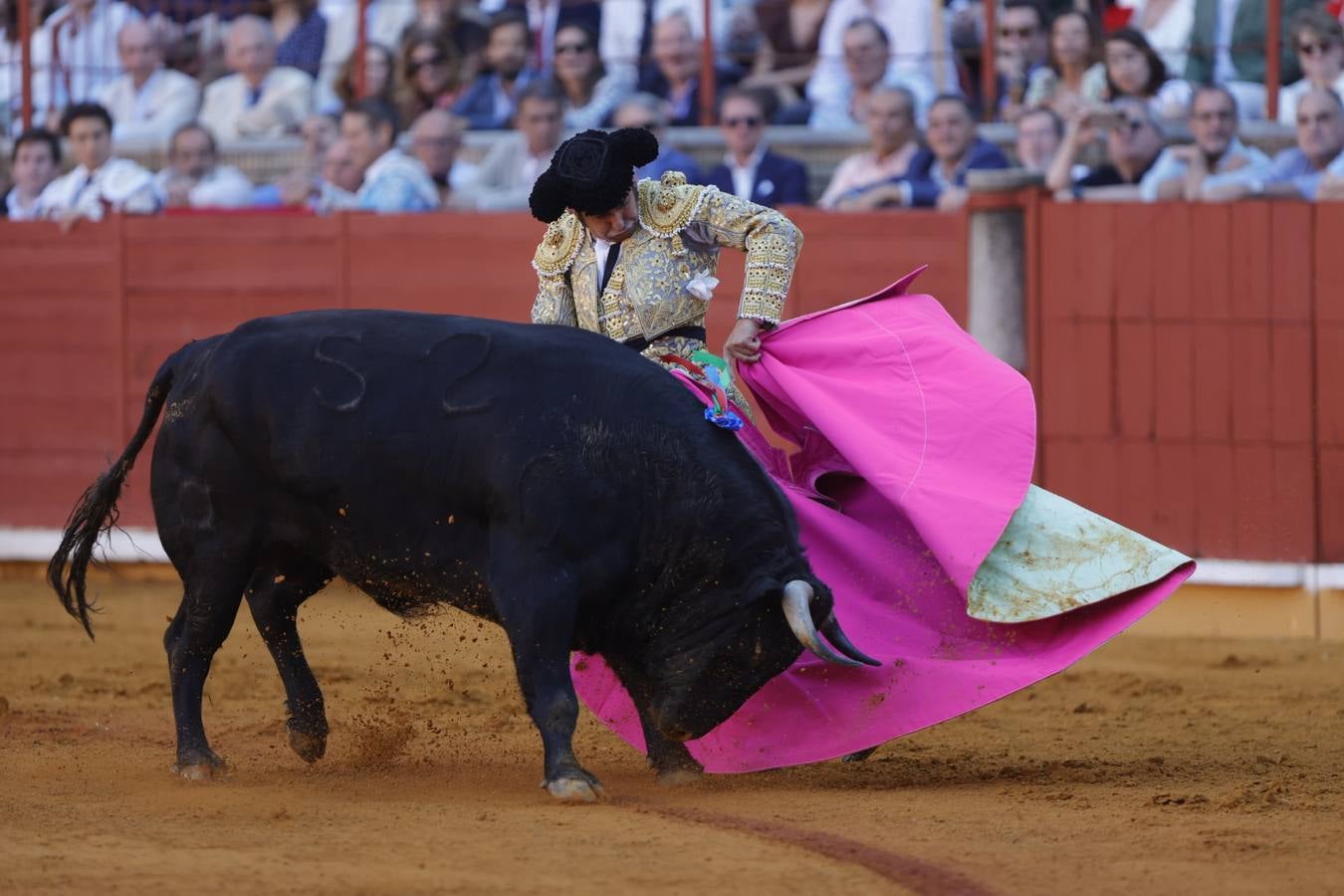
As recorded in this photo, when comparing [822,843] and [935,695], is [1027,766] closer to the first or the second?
[935,695]

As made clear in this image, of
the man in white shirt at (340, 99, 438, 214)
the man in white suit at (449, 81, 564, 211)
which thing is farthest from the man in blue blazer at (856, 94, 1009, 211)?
the man in white shirt at (340, 99, 438, 214)

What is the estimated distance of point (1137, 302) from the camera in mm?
6691

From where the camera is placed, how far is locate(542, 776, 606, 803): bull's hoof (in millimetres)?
3709

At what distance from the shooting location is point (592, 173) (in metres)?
3.97

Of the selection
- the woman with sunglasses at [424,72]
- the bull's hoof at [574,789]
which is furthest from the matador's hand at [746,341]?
the woman with sunglasses at [424,72]

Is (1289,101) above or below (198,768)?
above

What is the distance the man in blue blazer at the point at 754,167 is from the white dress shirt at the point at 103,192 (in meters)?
2.41

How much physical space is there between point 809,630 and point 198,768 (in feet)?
4.36

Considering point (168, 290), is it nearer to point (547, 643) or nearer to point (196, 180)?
point (196, 180)

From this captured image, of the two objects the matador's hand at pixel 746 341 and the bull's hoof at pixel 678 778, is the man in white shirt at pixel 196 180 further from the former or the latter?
the bull's hoof at pixel 678 778

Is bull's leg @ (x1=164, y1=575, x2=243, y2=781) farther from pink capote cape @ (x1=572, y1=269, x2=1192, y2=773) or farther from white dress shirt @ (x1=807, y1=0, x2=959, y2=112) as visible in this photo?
white dress shirt @ (x1=807, y1=0, x2=959, y2=112)

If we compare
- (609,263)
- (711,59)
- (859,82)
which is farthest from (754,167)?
(609,263)

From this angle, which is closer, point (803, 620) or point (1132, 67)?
point (803, 620)

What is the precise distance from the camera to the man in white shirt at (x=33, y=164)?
28.0 feet
